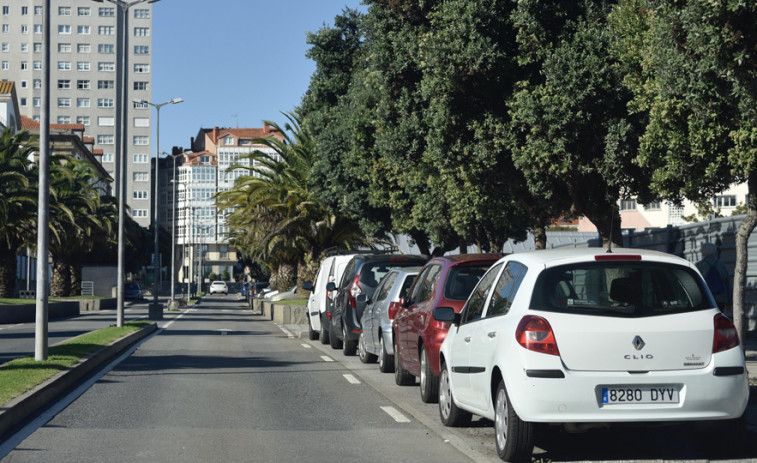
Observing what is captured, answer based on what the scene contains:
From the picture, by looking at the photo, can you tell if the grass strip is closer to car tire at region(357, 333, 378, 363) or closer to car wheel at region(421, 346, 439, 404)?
car wheel at region(421, 346, 439, 404)

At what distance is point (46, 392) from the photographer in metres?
11.2

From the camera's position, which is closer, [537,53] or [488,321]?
[488,321]

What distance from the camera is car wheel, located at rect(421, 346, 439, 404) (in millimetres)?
10875

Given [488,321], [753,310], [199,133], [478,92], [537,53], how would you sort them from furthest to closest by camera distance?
[199,133], [753,310], [478,92], [537,53], [488,321]

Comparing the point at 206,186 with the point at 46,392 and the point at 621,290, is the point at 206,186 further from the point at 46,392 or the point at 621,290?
the point at 621,290

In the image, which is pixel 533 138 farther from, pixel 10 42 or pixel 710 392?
pixel 10 42

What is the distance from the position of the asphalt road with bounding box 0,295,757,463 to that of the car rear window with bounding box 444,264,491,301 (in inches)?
48.3

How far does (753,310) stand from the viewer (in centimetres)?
2047

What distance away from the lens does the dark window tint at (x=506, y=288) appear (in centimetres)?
775

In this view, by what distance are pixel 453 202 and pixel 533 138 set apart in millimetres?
8039

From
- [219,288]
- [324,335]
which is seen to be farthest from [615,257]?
[219,288]

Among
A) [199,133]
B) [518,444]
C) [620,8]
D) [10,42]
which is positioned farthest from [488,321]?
[199,133]

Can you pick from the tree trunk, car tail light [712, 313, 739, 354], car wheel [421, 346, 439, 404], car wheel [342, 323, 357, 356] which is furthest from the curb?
the tree trunk

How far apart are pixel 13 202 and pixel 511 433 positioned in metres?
36.2
